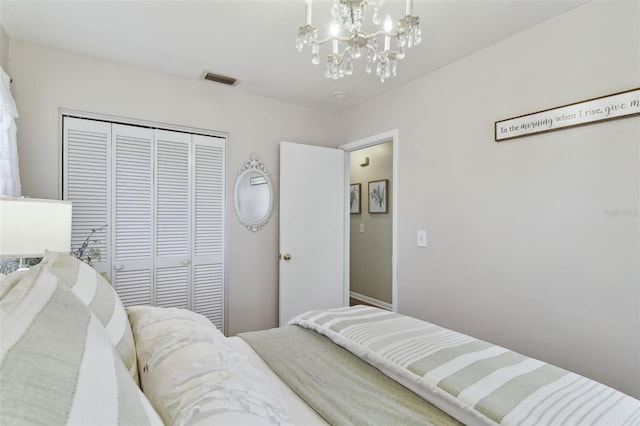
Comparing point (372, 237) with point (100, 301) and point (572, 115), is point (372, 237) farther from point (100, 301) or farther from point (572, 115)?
point (100, 301)

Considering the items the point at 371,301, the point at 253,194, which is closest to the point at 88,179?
the point at 253,194

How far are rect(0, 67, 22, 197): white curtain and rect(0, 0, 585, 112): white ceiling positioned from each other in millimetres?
484

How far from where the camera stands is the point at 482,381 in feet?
3.33

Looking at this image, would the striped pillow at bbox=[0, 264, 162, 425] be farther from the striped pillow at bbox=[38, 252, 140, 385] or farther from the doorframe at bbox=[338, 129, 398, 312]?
the doorframe at bbox=[338, 129, 398, 312]

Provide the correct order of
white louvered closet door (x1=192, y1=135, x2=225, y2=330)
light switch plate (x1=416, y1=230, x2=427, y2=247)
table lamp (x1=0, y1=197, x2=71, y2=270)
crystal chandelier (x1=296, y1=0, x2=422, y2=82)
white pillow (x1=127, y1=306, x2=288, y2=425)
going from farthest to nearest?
white louvered closet door (x1=192, y1=135, x2=225, y2=330) → light switch plate (x1=416, y1=230, x2=427, y2=247) → table lamp (x1=0, y1=197, x2=71, y2=270) → crystal chandelier (x1=296, y1=0, x2=422, y2=82) → white pillow (x1=127, y1=306, x2=288, y2=425)

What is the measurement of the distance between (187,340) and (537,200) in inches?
79.9

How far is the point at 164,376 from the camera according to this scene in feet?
2.75

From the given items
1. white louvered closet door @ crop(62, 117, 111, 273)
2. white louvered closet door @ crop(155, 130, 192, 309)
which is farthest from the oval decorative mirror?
white louvered closet door @ crop(62, 117, 111, 273)

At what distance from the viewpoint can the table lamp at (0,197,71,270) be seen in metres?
1.49

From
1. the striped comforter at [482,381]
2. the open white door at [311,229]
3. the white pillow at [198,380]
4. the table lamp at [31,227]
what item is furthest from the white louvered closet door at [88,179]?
the striped comforter at [482,381]

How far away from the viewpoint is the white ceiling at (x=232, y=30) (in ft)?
6.02

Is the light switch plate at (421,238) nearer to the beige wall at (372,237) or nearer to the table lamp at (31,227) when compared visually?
the beige wall at (372,237)

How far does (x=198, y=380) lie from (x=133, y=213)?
2.19 meters

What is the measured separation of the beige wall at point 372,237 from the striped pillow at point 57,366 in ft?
13.5
